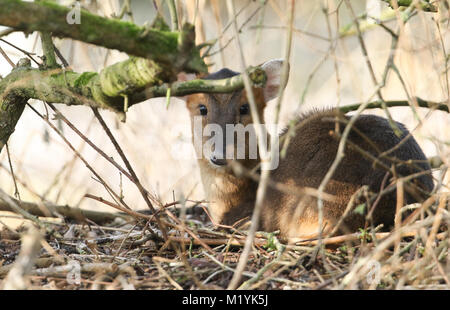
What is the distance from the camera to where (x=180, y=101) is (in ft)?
29.6

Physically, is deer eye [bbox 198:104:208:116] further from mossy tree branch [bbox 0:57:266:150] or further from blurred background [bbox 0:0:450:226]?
mossy tree branch [bbox 0:57:266:150]

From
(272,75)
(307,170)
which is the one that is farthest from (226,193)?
(272,75)

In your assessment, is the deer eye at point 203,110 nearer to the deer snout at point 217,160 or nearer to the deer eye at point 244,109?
the deer eye at point 244,109

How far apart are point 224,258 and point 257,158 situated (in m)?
1.64

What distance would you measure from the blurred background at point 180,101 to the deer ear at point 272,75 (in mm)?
291

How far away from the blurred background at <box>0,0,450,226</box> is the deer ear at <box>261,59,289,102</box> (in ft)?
0.95

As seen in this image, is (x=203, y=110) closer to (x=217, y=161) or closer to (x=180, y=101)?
(x=217, y=161)

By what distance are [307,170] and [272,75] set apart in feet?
3.61

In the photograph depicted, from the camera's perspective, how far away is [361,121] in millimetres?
4387

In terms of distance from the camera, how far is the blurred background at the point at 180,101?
432cm

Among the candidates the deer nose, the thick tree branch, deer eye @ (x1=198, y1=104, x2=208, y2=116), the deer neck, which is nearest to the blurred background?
the deer nose

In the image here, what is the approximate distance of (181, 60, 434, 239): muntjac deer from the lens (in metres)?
3.89
